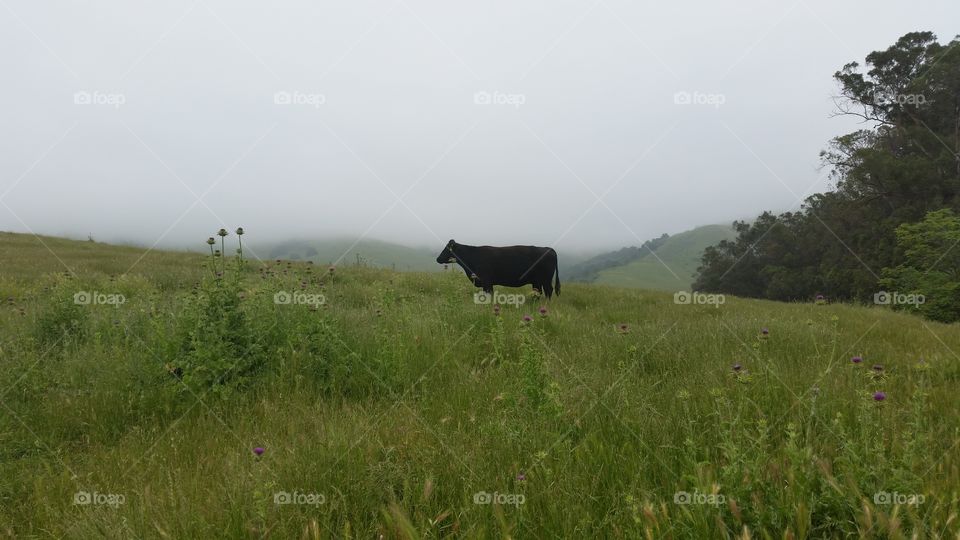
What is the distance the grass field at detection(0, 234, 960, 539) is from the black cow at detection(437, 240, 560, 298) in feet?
16.5

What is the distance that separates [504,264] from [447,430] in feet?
26.8

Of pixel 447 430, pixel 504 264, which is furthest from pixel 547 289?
pixel 447 430

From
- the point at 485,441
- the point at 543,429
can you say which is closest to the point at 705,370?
the point at 543,429

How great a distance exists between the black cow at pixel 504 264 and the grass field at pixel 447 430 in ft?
16.5

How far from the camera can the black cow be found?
36.2ft

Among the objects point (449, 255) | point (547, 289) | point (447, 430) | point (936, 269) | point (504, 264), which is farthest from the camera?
point (936, 269)

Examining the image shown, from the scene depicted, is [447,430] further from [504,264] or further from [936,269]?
[936,269]

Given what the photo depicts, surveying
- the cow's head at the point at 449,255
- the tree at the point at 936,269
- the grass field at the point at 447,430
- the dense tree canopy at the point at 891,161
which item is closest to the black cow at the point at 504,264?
the cow's head at the point at 449,255

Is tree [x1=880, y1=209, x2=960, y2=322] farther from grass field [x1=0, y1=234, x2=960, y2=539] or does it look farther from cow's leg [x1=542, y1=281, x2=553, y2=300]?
grass field [x1=0, y1=234, x2=960, y2=539]

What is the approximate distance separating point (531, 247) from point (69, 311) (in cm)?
893

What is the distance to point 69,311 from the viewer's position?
591cm

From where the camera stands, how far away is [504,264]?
11.1 meters

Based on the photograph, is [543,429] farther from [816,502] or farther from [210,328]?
[210,328]

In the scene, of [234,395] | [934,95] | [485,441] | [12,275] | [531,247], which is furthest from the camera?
[934,95]
